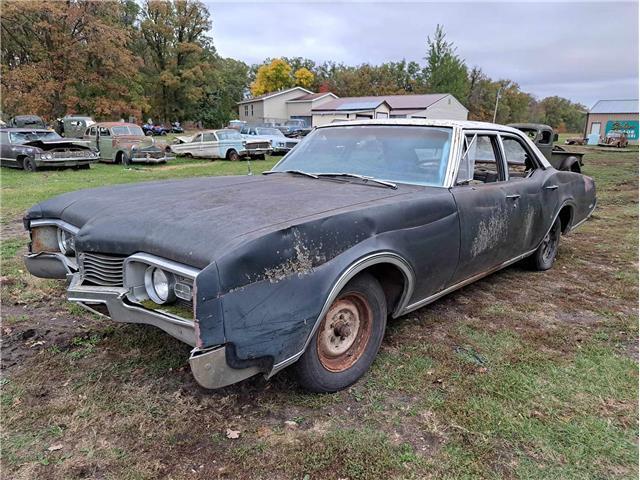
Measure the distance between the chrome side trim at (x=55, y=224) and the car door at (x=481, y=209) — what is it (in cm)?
260

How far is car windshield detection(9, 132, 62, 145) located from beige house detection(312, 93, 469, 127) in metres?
27.8

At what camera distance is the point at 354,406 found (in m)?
2.61

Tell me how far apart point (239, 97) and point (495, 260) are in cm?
7093

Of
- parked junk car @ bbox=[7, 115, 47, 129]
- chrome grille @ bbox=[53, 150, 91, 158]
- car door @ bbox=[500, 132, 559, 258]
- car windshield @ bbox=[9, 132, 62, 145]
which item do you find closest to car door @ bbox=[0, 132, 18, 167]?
car windshield @ bbox=[9, 132, 62, 145]

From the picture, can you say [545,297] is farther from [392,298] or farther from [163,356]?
[163,356]

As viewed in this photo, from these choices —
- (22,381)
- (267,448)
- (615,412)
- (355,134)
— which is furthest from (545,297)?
(22,381)

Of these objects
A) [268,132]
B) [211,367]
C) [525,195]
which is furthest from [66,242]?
[268,132]

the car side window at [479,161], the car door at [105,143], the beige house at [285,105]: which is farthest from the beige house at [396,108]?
the car side window at [479,161]

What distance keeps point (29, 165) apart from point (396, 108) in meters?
35.9

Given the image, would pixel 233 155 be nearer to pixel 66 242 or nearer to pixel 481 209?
pixel 66 242

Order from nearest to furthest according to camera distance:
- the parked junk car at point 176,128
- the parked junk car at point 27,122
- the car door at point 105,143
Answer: the car door at point 105,143 → the parked junk car at point 27,122 → the parked junk car at point 176,128

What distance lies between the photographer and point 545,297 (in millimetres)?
4336

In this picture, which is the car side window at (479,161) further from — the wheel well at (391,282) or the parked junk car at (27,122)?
the parked junk car at (27,122)

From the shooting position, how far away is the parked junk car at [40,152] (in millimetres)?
14727
